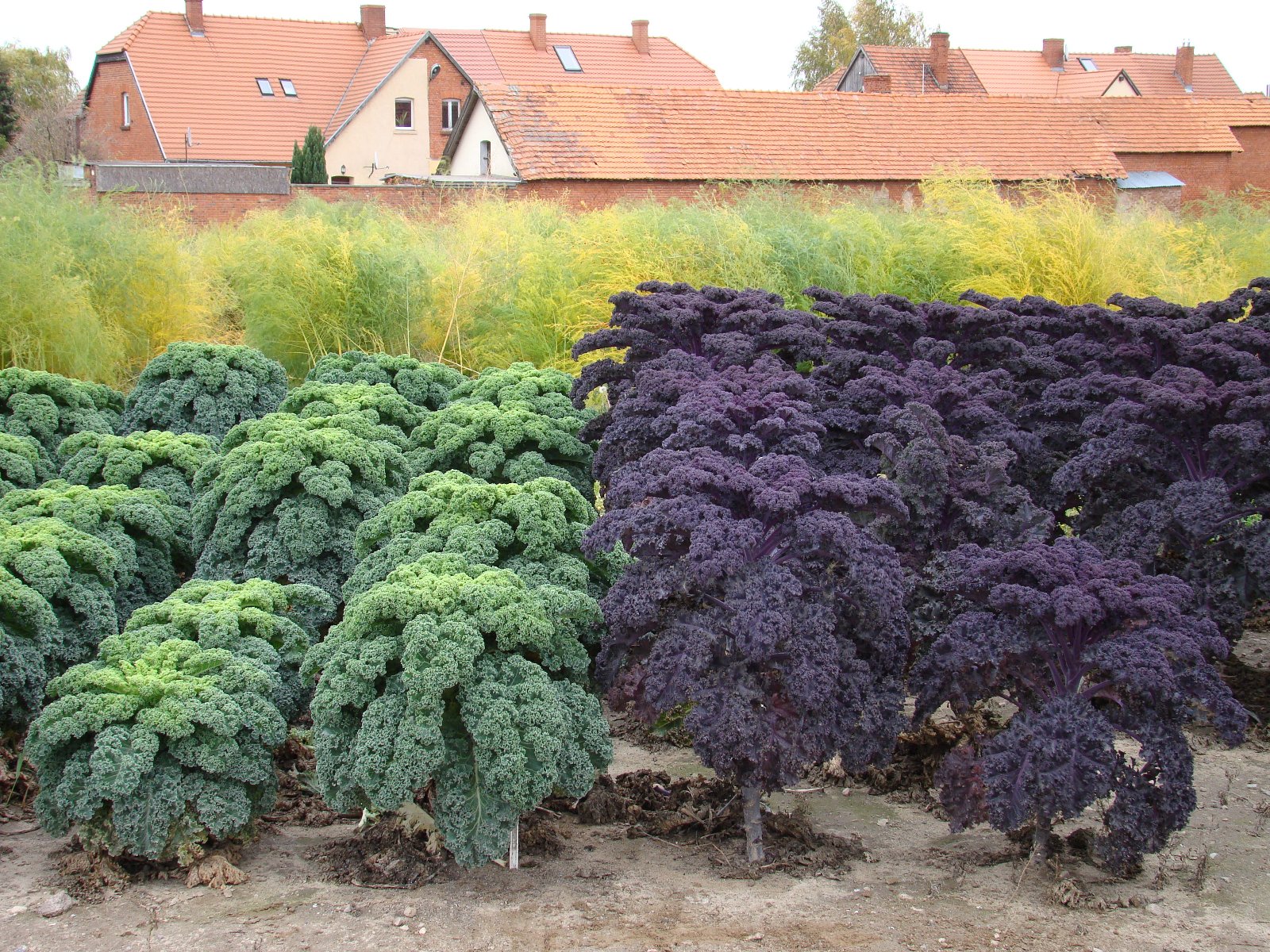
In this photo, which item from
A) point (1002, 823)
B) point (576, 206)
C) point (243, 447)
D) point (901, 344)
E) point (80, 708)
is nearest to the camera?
point (1002, 823)

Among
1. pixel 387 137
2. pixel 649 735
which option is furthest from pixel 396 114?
pixel 649 735

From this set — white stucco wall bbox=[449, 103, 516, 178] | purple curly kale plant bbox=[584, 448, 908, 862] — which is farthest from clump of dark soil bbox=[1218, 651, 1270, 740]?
white stucco wall bbox=[449, 103, 516, 178]

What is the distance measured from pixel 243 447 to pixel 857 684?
11.0 ft

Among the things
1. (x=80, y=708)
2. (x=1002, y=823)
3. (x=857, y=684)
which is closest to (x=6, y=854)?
(x=80, y=708)

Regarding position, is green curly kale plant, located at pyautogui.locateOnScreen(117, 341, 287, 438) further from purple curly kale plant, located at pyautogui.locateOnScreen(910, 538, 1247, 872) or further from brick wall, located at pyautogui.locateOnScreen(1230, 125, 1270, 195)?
brick wall, located at pyautogui.locateOnScreen(1230, 125, 1270, 195)

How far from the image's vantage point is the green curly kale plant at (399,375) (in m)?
7.80

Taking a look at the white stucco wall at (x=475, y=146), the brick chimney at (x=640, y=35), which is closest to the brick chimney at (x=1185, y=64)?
the brick chimney at (x=640, y=35)

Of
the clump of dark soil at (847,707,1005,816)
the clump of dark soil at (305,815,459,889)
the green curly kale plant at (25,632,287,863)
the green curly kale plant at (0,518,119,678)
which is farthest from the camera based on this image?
the clump of dark soil at (847,707,1005,816)

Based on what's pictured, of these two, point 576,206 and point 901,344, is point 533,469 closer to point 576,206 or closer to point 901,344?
point 901,344

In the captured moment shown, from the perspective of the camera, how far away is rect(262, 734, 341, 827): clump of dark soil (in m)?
4.79

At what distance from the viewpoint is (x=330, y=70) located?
37594 mm

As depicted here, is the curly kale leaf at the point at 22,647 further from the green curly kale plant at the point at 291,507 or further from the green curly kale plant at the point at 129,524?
the green curly kale plant at the point at 291,507

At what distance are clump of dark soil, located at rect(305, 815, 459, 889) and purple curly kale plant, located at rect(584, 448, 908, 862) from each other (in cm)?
89

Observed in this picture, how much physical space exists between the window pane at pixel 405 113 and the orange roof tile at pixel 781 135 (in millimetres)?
15408
